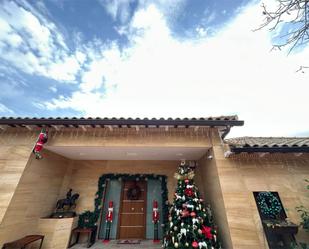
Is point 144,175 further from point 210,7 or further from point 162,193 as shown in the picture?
point 210,7

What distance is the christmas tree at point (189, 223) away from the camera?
296 centimetres

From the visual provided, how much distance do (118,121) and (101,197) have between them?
3.11 meters

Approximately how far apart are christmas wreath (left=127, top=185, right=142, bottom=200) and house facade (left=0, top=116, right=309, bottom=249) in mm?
155

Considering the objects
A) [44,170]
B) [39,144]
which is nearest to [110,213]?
[44,170]

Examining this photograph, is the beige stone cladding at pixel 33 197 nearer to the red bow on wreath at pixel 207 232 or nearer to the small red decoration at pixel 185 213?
the small red decoration at pixel 185 213

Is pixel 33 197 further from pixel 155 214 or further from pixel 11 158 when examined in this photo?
pixel 155 214

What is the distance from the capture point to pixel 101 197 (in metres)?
4.81

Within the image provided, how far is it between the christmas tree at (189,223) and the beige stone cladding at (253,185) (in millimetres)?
528

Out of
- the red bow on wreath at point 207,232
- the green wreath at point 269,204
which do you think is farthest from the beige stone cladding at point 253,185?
the red bow on wreath at point 207,232

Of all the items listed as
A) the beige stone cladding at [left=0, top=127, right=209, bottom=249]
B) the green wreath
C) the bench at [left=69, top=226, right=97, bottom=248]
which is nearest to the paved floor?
the bench at [left=69, top=226, right=97, bottom=248]

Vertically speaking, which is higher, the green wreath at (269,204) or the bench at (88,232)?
the green wreath at (269,204)

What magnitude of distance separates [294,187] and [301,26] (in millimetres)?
3497

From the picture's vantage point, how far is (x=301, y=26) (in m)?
1.67

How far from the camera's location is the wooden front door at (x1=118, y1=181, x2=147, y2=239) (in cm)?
462
